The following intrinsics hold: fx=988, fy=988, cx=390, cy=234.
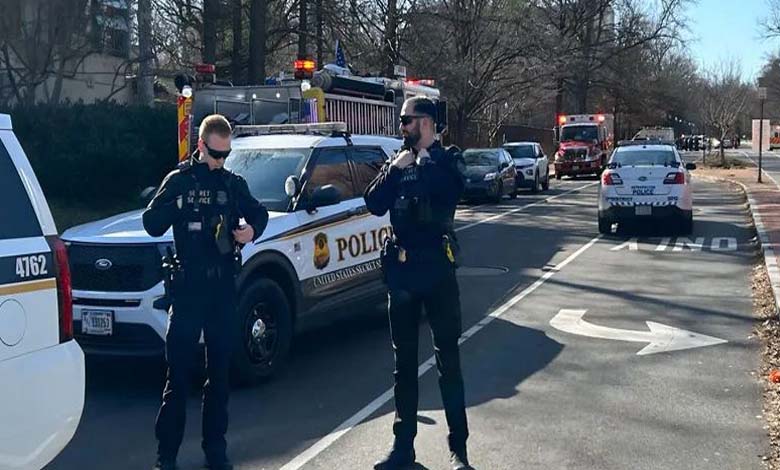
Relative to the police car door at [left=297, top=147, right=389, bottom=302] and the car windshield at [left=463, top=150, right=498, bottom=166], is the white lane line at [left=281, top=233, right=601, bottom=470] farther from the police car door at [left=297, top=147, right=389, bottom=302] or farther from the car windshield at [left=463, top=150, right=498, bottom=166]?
the car windshield at [left=463, top=150, right=498, bottom=166]

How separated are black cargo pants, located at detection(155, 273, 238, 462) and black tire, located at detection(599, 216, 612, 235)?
1353 centimetres

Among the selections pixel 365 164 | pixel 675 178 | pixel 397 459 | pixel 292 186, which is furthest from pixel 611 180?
pixel 397 459

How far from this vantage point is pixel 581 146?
1619 inches

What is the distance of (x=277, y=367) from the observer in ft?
24.9

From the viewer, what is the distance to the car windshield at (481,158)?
26828 mm

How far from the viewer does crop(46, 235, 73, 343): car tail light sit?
435 cm

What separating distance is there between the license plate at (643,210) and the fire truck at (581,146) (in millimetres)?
23418

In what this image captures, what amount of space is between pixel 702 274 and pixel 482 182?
43.0 ft

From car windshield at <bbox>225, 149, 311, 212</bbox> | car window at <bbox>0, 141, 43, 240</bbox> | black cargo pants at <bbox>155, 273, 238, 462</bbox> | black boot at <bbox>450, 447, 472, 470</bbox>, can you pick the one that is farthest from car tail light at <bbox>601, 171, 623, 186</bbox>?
car window at <bbox>0, 141, 43, 240</bbox>

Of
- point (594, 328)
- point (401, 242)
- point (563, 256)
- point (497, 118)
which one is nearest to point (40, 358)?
point (401, 242)

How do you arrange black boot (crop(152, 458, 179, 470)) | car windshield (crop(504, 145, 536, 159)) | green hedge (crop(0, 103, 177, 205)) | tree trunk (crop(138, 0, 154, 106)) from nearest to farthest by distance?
black boot (crop(152, 458, 179, 470)) < green hedge (crop(0, 103, 177, 205)) < tree trunk (crop(138, 0, 154, 106)) < car windshield (crop(504, 145, 536, 159))

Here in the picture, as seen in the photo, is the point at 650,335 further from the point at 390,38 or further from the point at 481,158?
the point at 390,38

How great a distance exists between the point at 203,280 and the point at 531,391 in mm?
3015

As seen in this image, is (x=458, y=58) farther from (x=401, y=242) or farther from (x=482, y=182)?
(x=401, y=242)
